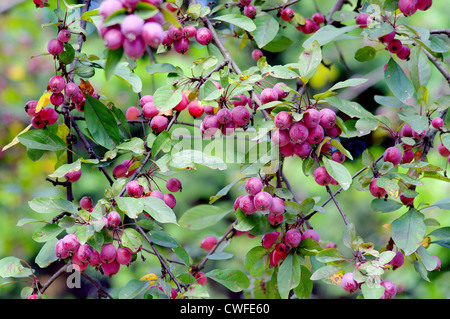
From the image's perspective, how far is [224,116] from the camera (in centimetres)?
96

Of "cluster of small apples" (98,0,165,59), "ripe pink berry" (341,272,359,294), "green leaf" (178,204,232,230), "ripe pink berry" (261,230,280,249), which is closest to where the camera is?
"cluster of small apples" (98,0,165,59)

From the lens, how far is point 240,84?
0.94 metres

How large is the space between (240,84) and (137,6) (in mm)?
416

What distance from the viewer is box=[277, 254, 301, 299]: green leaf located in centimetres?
94

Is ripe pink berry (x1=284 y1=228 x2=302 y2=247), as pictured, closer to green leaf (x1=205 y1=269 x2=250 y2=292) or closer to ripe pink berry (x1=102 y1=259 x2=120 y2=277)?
green leaf (x1=205 y1=269 x2=250 y2=292)

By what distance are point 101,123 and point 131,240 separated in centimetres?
35

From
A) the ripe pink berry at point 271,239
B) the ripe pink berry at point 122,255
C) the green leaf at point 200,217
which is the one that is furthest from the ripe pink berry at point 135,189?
the ripe pink berry at point 271,239

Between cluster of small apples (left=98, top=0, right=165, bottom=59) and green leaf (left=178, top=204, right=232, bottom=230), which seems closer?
cluster of small apples (left=98, top=0, right=165, bottom=59)

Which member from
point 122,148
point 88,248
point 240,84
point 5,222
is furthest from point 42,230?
point 5,222

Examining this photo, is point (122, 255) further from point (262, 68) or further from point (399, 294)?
point (399, 294)

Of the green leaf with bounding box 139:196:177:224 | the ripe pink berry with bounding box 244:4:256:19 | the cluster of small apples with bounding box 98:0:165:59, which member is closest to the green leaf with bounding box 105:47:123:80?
the cluster of small apples with bounding box 98:0:165:59

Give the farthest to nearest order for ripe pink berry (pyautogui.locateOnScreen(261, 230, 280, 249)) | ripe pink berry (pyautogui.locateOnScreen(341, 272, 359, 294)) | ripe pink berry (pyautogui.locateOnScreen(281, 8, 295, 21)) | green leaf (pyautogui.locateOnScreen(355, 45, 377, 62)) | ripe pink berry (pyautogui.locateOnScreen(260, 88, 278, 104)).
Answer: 1. ripe pink berry (pyautogui.locateOnScreen(281, 8, 295, 21))
2. green leaf (pyautogui.locateOnScreen(355, 45, 377, 62))
3. ripe pink berry (pyautogui.locateOnScreen(261, 230, 280, 249))
4. ripe pink berry (pyautogui.locateOnScreen(260, 88, 278, 104))
5. ripe pink berry (pyautogui.locateOnScreen(341, 272, 359, 294))

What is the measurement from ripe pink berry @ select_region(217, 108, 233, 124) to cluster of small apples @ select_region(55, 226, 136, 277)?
0.32 m

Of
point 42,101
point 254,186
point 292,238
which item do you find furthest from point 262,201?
point 42,101
